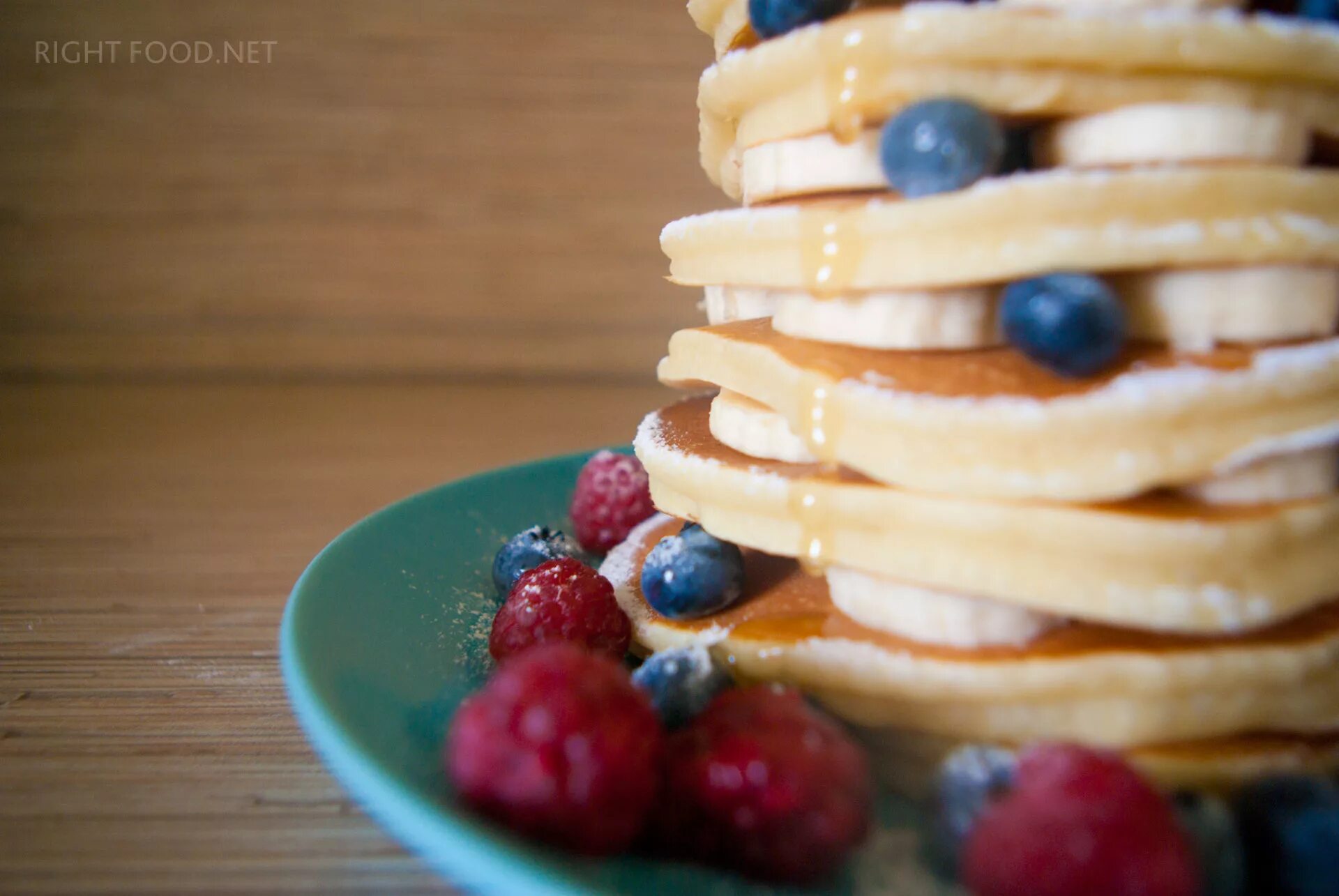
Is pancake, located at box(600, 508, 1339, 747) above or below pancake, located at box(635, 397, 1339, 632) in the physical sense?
below

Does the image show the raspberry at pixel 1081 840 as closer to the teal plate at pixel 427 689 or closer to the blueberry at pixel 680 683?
the teal plate at pixel 427 689

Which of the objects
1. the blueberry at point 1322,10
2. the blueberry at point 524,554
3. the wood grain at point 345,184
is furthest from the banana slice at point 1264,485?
the wood grain at point 345,184

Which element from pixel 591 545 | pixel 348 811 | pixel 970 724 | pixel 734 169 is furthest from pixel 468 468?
pixel 970 724

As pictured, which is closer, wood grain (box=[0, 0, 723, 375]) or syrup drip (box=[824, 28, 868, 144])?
syrup drip (box=[824, 28, 868, 144])

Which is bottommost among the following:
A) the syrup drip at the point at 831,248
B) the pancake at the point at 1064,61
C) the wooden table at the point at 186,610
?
the wooden table at the point at 186,610

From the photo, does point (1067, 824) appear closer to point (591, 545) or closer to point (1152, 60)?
point (1152, 60)

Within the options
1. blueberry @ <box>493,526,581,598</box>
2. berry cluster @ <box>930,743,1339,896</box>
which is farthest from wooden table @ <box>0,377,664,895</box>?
berry cluster @ <box>930,743,1339,896</box>

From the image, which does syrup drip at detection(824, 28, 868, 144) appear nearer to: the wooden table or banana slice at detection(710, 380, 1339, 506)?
banana slice at detection(710, 380, 1339, 506)
